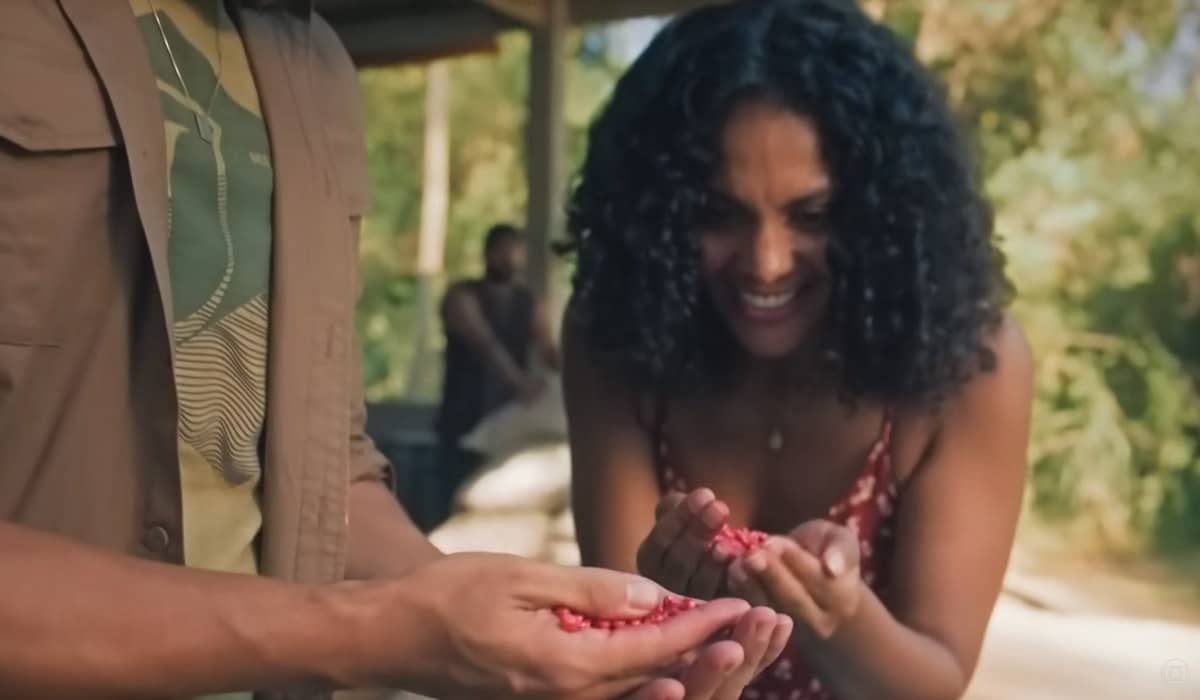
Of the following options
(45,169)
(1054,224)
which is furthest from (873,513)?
(1054,224)

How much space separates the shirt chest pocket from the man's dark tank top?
2448 mm

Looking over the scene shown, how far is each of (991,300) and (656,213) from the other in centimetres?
32

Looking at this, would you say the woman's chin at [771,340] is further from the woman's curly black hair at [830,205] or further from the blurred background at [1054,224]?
the blurred background at [1054,224]

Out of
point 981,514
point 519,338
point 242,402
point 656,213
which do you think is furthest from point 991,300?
point 519,338

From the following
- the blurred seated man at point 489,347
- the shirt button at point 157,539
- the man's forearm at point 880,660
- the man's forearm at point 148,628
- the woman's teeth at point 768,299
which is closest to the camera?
the man's forearm at point 148,628

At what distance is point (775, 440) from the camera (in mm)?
1127

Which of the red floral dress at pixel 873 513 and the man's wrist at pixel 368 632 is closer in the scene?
the man's wrist at pixel 368 632

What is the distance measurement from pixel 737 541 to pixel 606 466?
0.81ft

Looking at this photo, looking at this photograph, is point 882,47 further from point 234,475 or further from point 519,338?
point 519,338

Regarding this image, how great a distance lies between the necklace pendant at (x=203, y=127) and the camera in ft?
2.32

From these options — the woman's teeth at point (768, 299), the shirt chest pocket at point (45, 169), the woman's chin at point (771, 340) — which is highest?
the shirt chest pocket at point (45, 169)

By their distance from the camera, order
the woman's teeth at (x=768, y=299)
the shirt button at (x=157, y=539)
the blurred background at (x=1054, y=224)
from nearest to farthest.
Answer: the shirt button at (x=157, y=539) < the woman's teeth at (x=768, y=299) < the blurred background at (x=1054, y=224)

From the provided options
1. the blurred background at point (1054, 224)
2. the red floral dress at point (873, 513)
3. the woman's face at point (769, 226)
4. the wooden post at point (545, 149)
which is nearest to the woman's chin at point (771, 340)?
the woman's face at point (769, 226)

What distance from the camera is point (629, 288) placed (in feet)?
3.66
